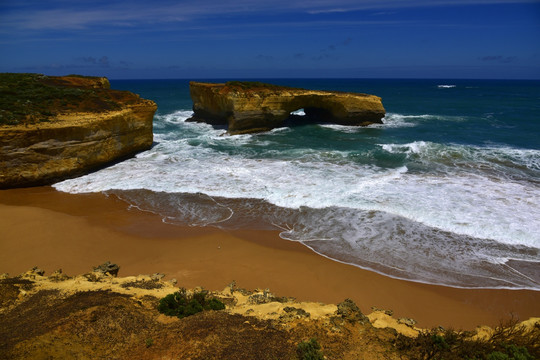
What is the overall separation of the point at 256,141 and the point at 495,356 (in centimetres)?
1955

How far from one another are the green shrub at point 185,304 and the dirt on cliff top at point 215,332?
171 millimetres

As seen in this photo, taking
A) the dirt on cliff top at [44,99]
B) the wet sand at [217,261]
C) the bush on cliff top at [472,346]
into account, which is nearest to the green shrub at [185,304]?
the wet sand at [217,261]

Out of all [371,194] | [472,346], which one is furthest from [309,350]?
[371,194]

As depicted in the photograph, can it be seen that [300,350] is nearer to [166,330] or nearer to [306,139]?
[166,330]

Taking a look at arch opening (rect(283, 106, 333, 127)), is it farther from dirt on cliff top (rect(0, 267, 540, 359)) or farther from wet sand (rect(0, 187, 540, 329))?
dirt on cliff top (rect(0, 267, 540, 359))

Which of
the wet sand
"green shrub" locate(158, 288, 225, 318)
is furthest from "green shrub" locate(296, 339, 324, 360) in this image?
the wet sand

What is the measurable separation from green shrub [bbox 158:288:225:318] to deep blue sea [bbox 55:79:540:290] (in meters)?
4.04

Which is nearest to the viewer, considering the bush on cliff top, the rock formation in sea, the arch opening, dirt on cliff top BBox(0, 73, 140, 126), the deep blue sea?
the bush on cliff top

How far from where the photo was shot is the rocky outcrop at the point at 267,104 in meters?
24.3

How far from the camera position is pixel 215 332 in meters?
5.37

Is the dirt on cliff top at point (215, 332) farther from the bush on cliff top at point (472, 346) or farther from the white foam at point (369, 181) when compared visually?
the white foam at point (369, 181)

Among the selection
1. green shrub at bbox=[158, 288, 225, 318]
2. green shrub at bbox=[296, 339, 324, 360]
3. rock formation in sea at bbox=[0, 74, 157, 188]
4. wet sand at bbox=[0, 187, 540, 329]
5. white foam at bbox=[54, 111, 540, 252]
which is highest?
rock formation in sea at bbox=[0, 74, 157, 188]

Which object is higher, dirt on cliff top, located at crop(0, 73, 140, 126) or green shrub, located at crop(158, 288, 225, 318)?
dirt on cliff top, located at crop(0, 73, 140, 126)

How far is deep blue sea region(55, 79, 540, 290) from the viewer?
30.3ft
